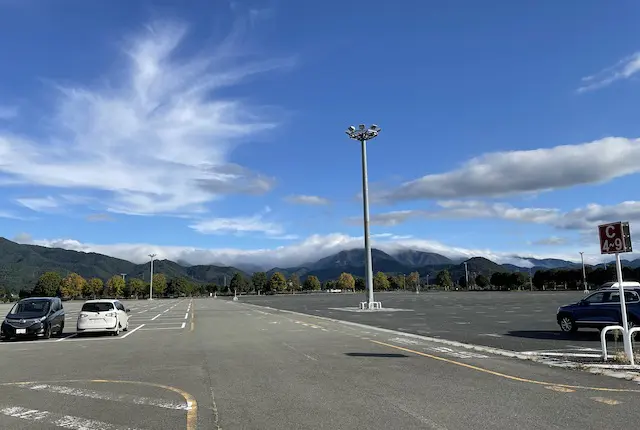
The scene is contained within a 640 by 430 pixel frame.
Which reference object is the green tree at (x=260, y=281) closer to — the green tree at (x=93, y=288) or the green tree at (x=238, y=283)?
the green tree at (x=238, y=283)

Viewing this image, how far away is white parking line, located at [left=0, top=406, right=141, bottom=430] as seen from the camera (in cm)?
688

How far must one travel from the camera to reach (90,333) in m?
24.0

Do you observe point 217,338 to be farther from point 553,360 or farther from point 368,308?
point 368,308

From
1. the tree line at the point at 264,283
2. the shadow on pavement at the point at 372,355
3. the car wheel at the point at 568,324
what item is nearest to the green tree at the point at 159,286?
the tree line at the point at 264,283

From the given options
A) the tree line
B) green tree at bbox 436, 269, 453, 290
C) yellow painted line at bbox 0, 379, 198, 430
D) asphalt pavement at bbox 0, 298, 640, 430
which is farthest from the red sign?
green tree at bbox 436, 269, 453, 290

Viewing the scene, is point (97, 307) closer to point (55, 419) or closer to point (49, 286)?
point (55, 419)

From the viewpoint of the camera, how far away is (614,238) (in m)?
12.0

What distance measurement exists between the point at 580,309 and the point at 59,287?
15647cm

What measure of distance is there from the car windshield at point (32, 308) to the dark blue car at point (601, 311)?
20566mm

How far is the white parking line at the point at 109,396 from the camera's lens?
813cm

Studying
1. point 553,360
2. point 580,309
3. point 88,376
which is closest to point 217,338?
point 88,376

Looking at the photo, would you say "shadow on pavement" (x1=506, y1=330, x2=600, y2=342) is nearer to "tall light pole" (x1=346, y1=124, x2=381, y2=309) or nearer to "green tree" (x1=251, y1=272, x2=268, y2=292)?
"tall light pole" (x1=346, y1=124, x2=381, y2=309)

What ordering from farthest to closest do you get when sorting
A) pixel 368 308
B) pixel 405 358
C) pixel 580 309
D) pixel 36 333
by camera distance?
1. pixel 368 308
2. pixel 36 333
3. pixel 580 309
4. pixel 405 358

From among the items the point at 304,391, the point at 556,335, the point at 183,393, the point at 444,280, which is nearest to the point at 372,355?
the point at 304,391
